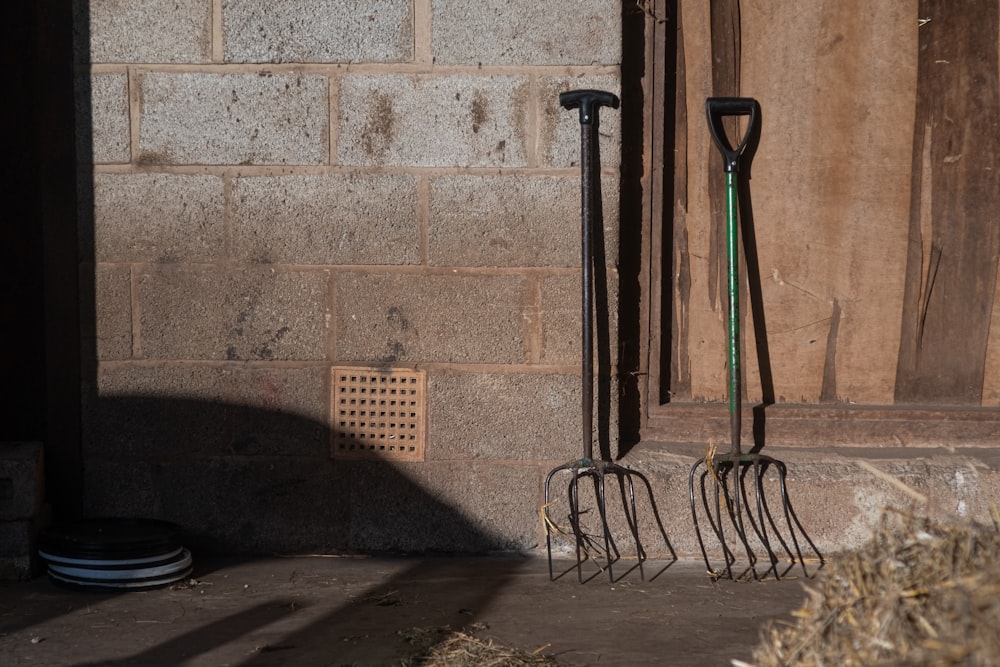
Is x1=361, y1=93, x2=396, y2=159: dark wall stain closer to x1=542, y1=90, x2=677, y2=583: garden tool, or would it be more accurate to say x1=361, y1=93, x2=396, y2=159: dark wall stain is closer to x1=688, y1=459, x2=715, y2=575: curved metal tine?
x1=542, y1=90, x2=677, y2=583: garden tool

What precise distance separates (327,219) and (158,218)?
1.94 feet

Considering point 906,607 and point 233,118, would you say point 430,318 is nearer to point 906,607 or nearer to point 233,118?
point 233,118

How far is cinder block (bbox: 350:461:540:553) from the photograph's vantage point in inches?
144

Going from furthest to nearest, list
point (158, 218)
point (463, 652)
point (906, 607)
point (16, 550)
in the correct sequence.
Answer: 1. point (158, 218)
2. point (16, 550)
3. point (463, 652)
4. point (906, 607)

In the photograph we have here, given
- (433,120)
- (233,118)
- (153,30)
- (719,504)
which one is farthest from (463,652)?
(153,30)

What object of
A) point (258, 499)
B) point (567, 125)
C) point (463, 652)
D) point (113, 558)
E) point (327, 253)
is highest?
point (567, 125)

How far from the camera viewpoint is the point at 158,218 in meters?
3.62

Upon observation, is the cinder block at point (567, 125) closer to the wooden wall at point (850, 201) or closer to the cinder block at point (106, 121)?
the wooden wall at point (850, 201)

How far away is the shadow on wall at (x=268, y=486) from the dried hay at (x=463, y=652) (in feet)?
2.59

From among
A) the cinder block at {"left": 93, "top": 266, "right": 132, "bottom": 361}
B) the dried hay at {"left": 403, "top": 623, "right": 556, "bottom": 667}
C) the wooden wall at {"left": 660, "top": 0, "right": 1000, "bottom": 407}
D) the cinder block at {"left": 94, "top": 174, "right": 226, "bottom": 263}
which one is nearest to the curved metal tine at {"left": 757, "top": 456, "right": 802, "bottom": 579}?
the wooden wall at {"left": 660, "top": 0, "right": 1000, "bottom": 407}

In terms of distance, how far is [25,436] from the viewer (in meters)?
3.78

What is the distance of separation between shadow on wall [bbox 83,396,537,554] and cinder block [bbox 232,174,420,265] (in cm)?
58

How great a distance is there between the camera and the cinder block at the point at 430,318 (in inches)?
143

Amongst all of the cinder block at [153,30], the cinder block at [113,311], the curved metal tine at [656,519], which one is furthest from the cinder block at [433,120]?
the curved metal tine at [656,519]
